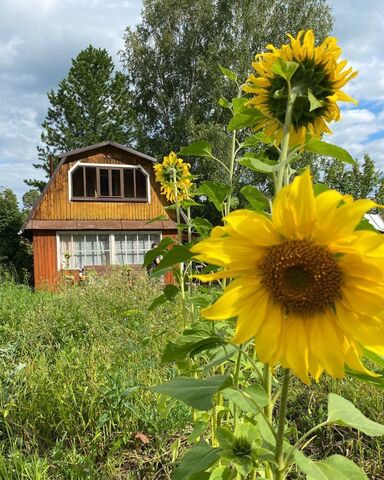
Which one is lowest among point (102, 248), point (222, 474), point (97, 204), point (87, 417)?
point (87, 417)

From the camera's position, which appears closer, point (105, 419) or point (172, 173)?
point (105, 419)

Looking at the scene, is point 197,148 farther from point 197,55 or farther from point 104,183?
point 197,55

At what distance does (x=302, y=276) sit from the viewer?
684 mm

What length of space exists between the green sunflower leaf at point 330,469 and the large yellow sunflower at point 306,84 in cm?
59

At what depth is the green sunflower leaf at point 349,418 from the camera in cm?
86

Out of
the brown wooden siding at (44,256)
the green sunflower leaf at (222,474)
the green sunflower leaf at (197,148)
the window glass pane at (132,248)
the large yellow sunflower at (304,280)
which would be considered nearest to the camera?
the large yellow sunflower at (304,280)

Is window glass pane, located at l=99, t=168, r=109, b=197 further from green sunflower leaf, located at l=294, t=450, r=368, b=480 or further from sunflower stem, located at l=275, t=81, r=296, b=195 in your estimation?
green sunflower leaf, located at l=294, t=450, r=368, b=480

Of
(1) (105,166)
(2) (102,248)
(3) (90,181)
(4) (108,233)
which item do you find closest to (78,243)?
(2) (102,248)

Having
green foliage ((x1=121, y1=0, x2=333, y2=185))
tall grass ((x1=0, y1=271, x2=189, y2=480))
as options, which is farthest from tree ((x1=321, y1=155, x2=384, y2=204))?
tall grass ((x1=0, y1=271, x2=189, y2=480))

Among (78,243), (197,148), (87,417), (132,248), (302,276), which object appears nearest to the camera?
(302,276)

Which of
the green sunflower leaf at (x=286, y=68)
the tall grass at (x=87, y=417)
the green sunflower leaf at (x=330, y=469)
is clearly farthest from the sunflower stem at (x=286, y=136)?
the tall grass at (x=87, y=417)

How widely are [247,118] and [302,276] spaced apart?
1.30 ft

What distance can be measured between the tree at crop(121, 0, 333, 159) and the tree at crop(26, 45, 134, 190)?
62.7 inches

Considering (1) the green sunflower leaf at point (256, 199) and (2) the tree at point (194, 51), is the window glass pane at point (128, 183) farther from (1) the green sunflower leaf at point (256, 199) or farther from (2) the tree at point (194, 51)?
(1) the green sunflower leaf at point (256, 199)
